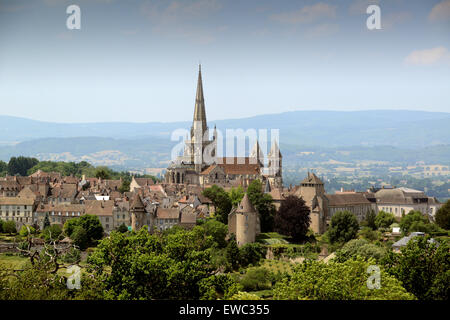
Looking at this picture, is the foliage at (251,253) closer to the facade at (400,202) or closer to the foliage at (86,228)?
the foliage at (86,228)

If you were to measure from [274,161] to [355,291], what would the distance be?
7501 centimetres

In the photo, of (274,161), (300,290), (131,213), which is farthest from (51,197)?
(300,290)

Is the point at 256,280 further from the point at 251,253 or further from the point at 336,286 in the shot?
the point at 336,286

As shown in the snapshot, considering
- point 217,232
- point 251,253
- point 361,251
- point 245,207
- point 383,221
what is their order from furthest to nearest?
point 383,221 < point 245,207 < point 217,232 < point 251,253 < point 361,251

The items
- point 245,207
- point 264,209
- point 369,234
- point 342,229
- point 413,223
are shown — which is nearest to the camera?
point 245,207

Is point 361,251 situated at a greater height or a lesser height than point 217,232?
lesser

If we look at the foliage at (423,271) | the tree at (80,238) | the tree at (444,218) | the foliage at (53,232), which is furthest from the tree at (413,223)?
the foliage at (53,232)

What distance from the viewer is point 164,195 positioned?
73750mm

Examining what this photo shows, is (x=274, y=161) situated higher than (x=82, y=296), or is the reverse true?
(x=274, y=161)

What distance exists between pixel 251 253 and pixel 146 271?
23.0m

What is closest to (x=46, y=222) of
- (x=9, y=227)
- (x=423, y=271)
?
(x=9, y=227)

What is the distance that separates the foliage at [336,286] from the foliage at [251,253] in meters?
22.4

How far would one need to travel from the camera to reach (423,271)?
29.8 meters
